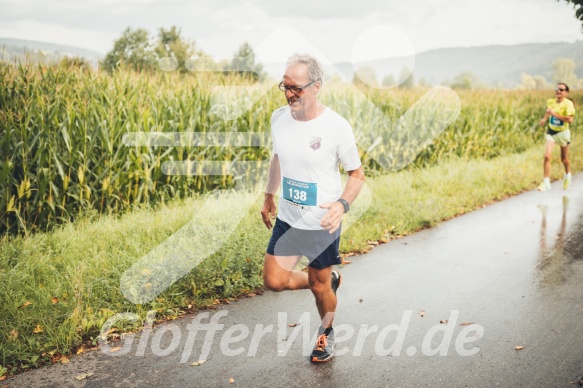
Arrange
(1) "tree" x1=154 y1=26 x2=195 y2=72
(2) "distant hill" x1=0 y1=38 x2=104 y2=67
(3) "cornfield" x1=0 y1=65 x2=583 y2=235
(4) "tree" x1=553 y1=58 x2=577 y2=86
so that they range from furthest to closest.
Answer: (4) "tree" x1=553 y1=58 x2=577 y2=86
(1) "tree" x1=154 y1=26 x2=195 y2=72
(2) "distant hill" x1=0 y1=38 x2=104 y2=67
(3) "cornfield" x1=0 y1=65 x2=583 y2=235

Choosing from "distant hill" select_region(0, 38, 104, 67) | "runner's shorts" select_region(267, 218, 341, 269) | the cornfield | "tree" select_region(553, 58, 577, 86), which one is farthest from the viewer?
"tree" select_region(553, 58, 577, 86)

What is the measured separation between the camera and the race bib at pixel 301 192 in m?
3.69

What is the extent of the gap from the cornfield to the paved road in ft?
11.8

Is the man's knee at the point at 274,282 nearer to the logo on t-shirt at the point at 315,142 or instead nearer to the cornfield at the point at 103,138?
the logo on t-shirt at the point at 315,142

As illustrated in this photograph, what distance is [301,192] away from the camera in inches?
147

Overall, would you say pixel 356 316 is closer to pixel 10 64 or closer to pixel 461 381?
pixel 461 381

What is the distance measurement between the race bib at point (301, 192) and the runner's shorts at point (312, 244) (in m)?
0.22

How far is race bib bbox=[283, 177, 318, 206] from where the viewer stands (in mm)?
3689

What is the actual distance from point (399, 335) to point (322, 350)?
0.81 m

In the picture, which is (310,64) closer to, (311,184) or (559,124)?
(311,184)

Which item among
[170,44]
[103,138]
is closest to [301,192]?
[103,138]

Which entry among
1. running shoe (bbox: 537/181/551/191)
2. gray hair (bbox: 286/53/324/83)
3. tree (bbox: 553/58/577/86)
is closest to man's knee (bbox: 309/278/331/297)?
gray hair (bbox: 286/53/324/83)

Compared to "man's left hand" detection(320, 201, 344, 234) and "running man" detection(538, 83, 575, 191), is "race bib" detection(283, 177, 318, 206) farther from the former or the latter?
"running man" detection(538, 83, 575, 191)

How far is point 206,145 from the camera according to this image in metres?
9.21
